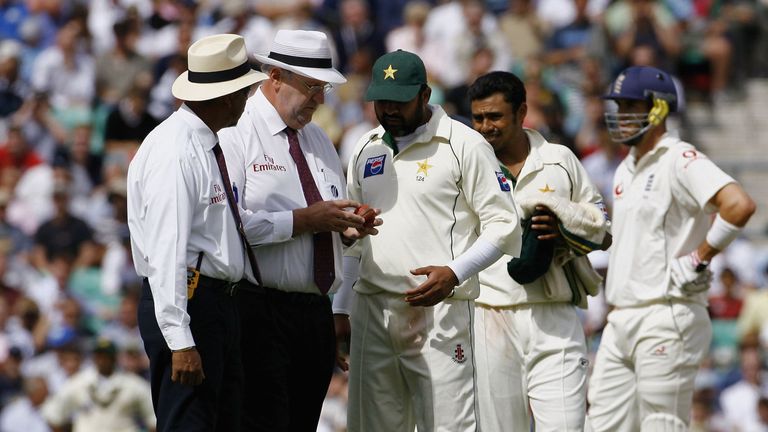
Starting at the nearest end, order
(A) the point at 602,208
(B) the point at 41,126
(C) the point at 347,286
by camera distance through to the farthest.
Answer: (C) the point at 347,286 < (A) the point at 602,208 < (B) the point at 41,126

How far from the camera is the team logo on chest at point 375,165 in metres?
8.24

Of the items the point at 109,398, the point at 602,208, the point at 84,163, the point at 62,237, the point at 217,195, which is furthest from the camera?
the point at 84,163

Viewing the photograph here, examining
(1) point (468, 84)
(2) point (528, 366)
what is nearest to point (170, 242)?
(2) point (528, 366)

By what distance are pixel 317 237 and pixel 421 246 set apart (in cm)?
58

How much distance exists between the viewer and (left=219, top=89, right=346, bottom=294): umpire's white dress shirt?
307 inches

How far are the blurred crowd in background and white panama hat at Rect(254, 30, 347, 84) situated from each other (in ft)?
21.5

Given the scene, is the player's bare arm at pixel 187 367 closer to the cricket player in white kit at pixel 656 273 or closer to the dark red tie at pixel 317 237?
the dark red tie at pixel 317 237

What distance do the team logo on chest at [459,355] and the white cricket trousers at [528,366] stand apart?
0.78 metres

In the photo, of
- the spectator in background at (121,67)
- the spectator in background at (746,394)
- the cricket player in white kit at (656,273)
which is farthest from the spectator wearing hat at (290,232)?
the spectator in background at (121,67)

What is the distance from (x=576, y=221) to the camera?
859 centimetres

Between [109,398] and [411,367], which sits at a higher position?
[411,367]

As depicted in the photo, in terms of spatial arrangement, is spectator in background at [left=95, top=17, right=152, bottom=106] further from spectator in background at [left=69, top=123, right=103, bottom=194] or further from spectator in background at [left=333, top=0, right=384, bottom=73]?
spectator in background at [left=333, top=0, right=384, bottom=73]

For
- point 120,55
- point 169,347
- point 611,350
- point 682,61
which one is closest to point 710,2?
point 682,61

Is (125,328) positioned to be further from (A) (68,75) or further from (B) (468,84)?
(B) (468,84)
